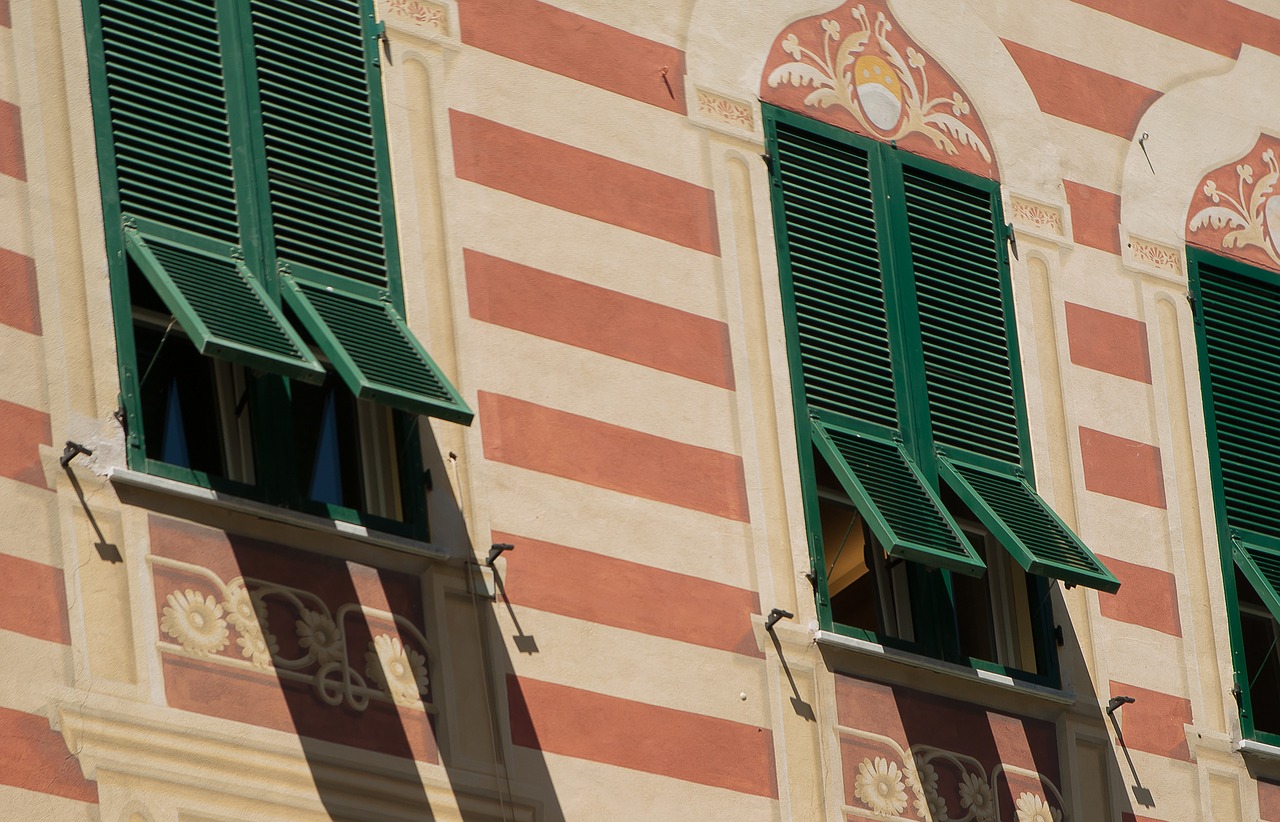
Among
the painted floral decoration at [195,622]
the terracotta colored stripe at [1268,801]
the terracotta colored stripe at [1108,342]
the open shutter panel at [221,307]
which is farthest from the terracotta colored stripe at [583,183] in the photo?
the terracotta colored stripe at [1268,801]

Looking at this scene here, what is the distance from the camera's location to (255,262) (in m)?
12.7

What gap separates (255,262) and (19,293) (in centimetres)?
114

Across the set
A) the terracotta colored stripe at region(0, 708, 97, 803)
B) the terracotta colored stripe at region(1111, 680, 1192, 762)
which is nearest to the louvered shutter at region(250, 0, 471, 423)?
the terracotta colored stripe at region(0, 708, 97, 803)

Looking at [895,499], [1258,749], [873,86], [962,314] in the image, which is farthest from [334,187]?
[1258,749]

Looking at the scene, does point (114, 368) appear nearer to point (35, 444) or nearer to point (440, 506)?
point (35, 444)

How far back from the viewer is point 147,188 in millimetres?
12500

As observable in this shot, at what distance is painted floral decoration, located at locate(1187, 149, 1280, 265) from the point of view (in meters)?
16.4

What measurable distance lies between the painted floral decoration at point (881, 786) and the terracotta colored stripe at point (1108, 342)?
2913mm

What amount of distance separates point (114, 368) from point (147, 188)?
2.85 feet

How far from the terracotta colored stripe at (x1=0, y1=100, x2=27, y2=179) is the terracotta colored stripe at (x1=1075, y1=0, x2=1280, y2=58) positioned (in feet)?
22.3

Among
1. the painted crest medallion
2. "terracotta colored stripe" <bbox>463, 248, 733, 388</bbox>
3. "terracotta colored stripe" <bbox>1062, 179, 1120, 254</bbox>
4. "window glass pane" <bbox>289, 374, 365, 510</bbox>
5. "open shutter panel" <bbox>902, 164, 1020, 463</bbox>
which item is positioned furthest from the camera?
"terracotta colored stripe" <bbox>1062, 179, 1120, 254</bbox>

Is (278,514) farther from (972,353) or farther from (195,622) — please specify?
(972,353)

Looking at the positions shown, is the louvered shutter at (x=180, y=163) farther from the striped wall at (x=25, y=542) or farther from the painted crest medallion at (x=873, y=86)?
the painted crest medallion at (x=873, y=86)

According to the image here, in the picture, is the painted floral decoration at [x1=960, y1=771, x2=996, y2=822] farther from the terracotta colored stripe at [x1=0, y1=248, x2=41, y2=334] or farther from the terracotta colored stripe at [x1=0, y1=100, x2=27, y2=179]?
the terracotta colored stripe at [x1=0, y1=100, x2=27, y2=179]
